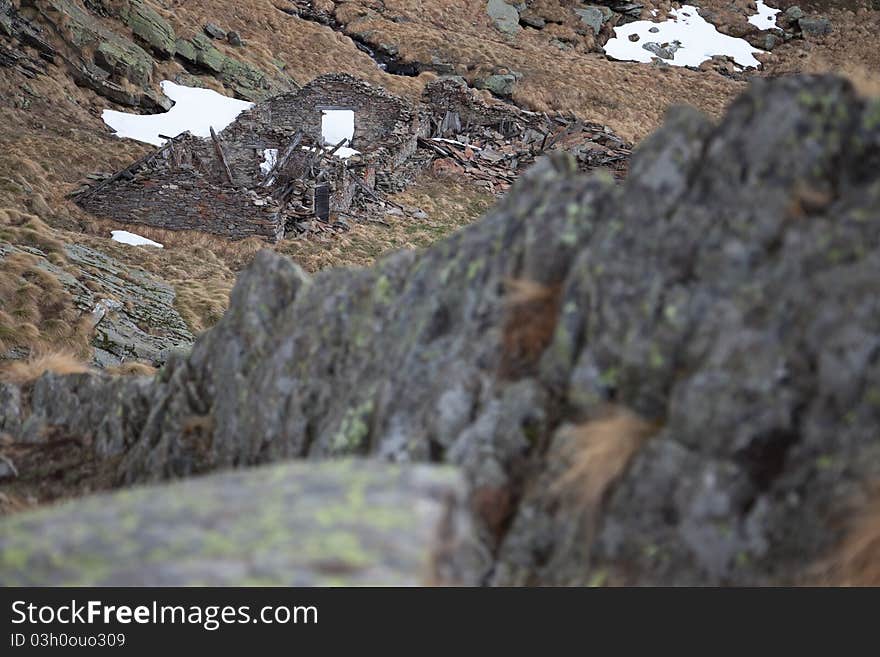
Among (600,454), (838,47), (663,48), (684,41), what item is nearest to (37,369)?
(600,454)

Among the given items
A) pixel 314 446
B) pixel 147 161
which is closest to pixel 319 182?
pixel 147 161

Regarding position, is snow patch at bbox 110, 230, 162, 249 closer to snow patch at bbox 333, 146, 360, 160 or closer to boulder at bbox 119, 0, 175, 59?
snow patch at bbox 333, 146, 360, 160

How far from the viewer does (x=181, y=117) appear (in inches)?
1462

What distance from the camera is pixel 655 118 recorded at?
52.5 m

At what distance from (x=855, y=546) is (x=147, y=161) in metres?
28.4

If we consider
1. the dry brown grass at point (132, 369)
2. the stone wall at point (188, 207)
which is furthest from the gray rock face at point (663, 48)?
the dry brown grass at point (132, 369)

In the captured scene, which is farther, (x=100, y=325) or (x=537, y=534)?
(x=100, y=325)

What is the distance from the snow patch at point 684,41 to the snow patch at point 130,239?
5075 cm

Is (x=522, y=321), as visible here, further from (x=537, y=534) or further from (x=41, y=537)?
(x=41, y=537)

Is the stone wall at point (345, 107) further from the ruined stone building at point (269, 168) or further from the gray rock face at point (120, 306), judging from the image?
the gray rock face at point (120, 306)

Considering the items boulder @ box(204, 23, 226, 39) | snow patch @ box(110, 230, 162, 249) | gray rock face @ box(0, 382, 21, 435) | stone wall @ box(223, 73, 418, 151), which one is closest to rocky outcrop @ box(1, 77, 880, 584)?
gray rock face @ box(0, 382, 21, 435)

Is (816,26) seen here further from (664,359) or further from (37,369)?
(664,359)

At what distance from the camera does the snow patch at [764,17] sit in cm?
6969
